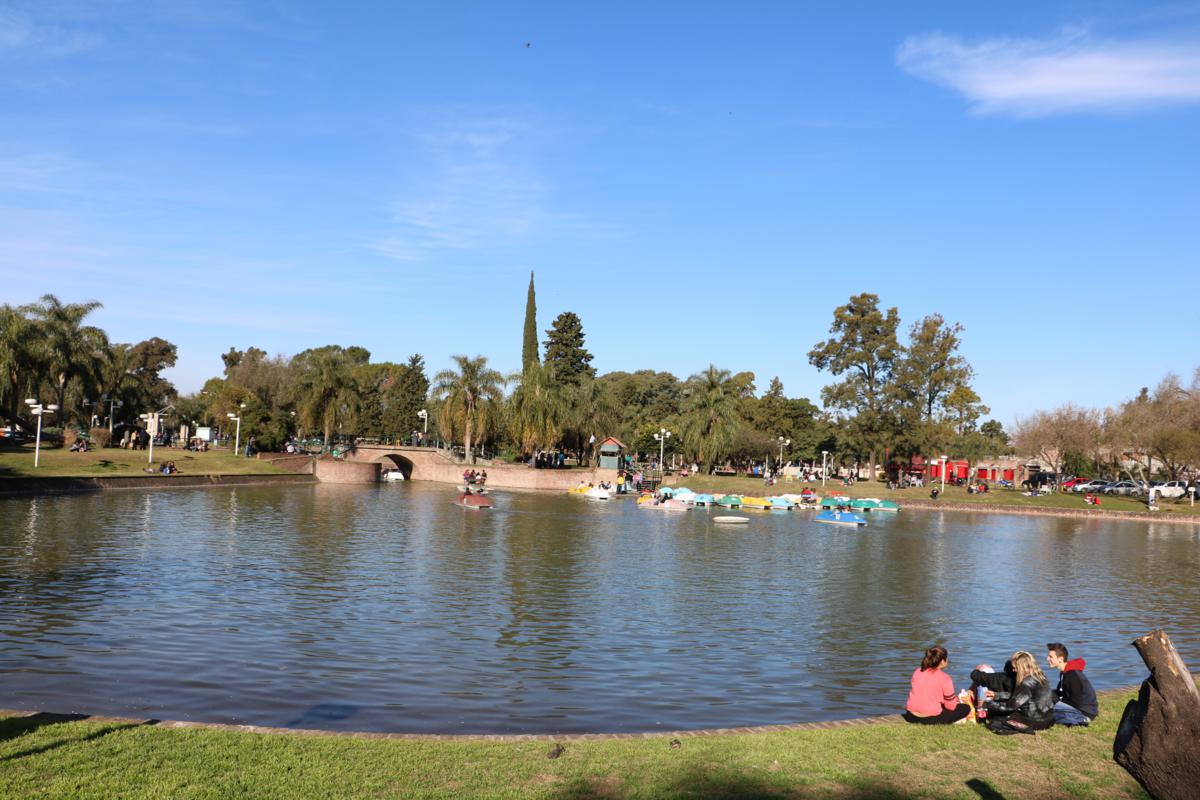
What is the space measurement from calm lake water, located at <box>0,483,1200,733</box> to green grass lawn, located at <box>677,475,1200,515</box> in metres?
34.6

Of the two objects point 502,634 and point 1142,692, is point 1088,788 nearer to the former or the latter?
point 1142,692

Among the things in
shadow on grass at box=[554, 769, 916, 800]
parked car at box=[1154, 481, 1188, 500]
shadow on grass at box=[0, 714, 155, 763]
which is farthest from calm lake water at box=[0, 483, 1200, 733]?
parked car at box=[1154, 481, 1188, 500]

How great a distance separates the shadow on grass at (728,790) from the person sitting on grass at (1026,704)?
11.4 feet

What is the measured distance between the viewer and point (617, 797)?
28.5 ft

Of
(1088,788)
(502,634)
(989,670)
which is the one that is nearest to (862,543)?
(502,634)

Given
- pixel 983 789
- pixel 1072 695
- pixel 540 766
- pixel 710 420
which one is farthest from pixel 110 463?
pixel 983 789

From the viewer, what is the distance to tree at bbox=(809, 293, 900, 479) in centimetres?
9125

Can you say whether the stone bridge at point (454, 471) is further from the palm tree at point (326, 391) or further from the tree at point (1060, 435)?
the tree at point (1060, 435)

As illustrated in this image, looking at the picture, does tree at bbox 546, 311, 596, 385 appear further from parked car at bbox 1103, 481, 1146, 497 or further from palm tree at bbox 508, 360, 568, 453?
parked car at bbox 1103, 481, 1146, 497

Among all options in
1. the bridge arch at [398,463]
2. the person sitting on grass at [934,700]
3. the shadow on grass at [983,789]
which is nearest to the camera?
the shadow on grass at [983,789]

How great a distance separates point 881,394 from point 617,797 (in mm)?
87807

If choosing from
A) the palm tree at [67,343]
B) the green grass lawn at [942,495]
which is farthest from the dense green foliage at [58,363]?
the green grass lawn at [942,495]

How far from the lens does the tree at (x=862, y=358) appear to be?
91250mm

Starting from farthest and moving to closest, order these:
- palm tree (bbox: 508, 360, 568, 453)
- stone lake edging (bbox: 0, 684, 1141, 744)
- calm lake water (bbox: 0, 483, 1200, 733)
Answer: palm tree (bbox: 508, 360, 568, 453) → calm lake water (bbox: 0, 483, 1200, 733) → stone lake edging (bbox: 0, 684, 1141, 744)
